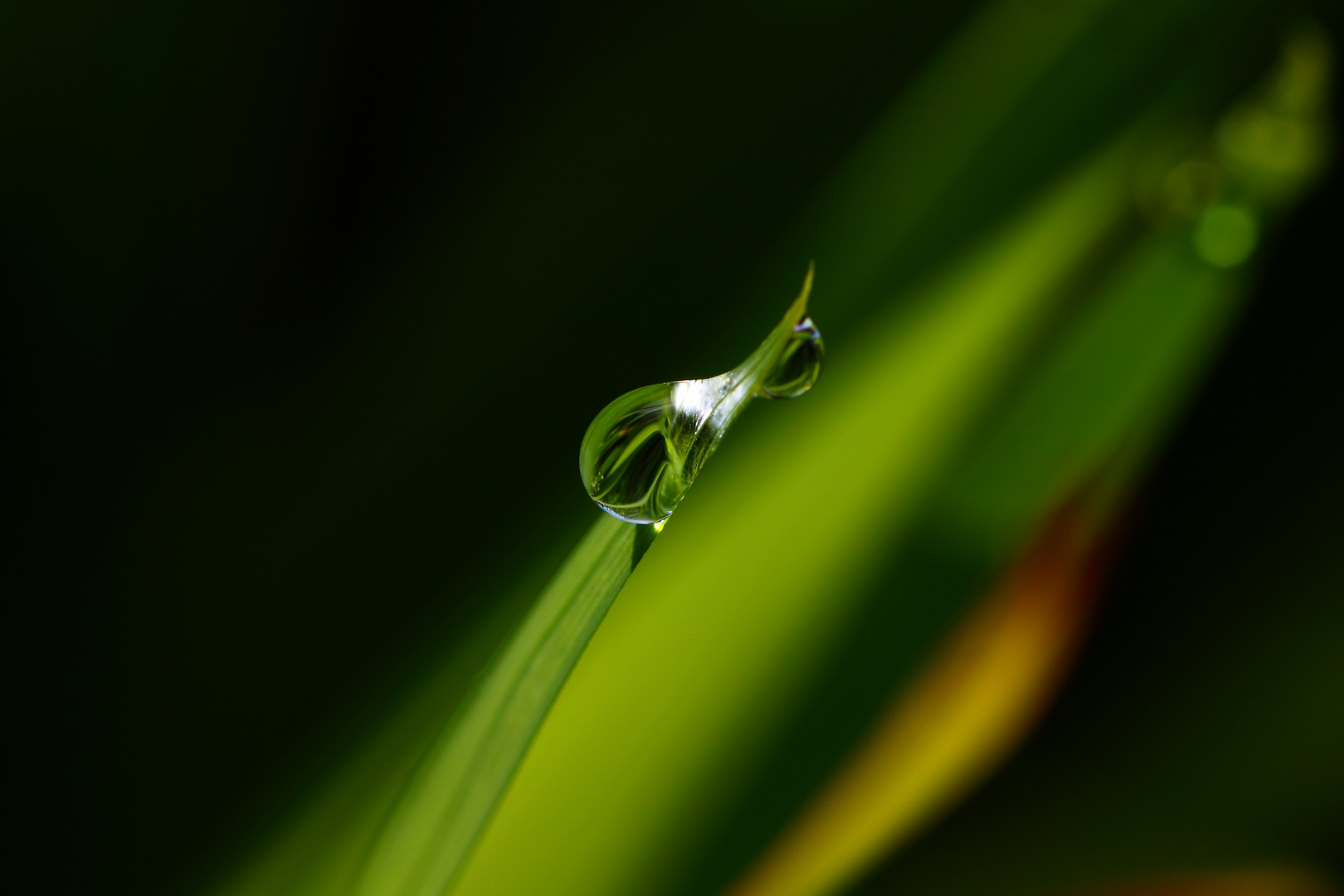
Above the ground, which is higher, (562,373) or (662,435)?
(662,435)

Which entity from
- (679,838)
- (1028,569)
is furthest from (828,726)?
(1028,569)

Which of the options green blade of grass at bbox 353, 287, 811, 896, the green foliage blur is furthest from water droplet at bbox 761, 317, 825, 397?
the green foliage blur

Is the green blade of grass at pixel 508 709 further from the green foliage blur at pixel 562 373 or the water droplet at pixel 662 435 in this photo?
the green foliage blur at pixel 562 373

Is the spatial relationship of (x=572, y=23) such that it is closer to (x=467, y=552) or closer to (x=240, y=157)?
(x=240, y=157)

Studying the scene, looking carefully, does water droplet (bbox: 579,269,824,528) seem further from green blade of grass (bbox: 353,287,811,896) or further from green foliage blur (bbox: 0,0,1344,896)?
green foliage blur (bbox: 0,0,1344,896)

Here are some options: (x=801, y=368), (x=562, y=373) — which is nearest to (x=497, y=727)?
(x=801, y=368)

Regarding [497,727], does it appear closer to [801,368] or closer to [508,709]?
[508,709]
